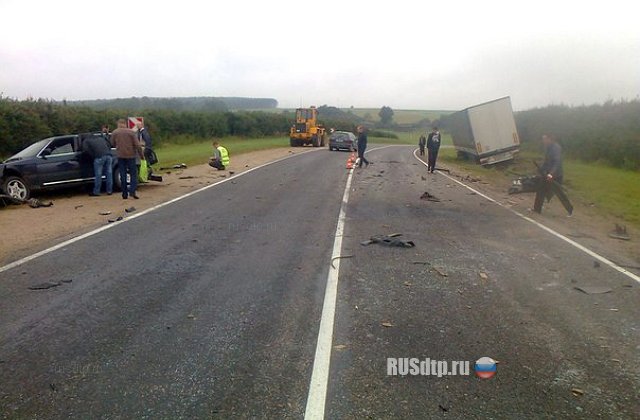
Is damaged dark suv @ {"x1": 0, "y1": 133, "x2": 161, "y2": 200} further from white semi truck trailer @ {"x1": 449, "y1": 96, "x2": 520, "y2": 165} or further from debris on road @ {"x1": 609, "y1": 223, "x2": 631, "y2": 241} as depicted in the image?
white semi truck trailer @ {"x1": 449, "y1": 96, "x2": 520, "y2": 165}

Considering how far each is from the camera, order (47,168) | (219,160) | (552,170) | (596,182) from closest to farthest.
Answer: (552,170) < (47,168) < (596,182) < (219,160)

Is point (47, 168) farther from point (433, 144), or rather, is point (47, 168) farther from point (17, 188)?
point (433, 144)

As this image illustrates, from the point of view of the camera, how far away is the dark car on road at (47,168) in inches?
519

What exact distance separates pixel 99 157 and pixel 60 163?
3.08ft

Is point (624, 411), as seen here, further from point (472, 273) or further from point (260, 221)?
point (260, 221)

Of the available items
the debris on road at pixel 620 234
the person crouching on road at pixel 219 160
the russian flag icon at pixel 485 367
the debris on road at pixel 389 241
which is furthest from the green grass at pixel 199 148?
the russian flag icon at pixel 485 367

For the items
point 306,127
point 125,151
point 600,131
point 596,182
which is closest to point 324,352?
point 125,151

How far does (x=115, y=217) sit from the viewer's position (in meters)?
10.9

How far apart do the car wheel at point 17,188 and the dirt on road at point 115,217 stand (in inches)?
24.2

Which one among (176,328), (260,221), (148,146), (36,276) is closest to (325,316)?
(176,328)

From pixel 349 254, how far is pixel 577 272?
3095 mm

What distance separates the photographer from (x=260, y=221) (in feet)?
34.9

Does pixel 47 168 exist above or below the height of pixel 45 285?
above

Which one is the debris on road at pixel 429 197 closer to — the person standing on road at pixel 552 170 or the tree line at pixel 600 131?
the person standing on road at pixel 552 170
